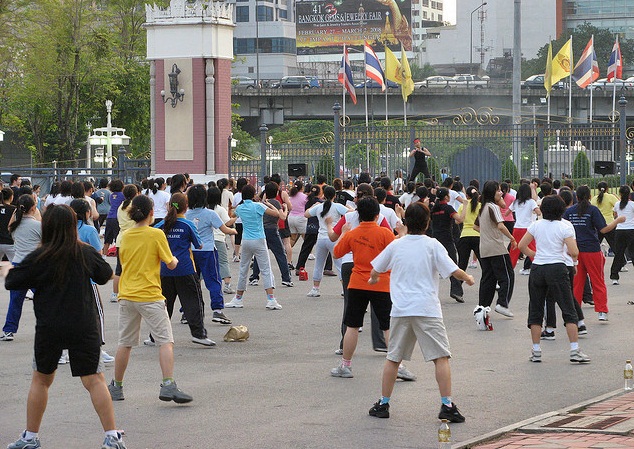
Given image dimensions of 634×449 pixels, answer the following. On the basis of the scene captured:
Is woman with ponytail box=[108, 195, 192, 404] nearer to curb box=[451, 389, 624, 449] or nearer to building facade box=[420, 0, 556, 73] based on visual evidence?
curb box=[451, 389, 624, 449]

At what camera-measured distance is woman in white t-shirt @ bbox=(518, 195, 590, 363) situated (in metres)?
11.4

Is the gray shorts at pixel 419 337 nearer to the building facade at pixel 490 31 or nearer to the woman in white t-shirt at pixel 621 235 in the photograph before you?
the woman in white t-shirt at pixel 621 235

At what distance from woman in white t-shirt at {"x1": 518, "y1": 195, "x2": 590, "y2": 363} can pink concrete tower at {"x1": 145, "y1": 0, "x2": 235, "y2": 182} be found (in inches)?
826

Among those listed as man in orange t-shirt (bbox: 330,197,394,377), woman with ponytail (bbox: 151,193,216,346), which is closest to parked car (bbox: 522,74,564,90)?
woman with ponytail (bbox: 151,193,216,346)

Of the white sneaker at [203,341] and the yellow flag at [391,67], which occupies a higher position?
the yellow flag at [391,67]

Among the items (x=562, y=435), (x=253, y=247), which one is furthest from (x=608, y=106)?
(x=562, y=435)

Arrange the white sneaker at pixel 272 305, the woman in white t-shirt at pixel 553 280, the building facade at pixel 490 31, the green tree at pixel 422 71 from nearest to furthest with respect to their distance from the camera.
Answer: the woman in white t-shirt at pixel 553 280, the white sneaker at pixel 272 305, the building facade at pixel 490 31, the green tree at pixel 422 71

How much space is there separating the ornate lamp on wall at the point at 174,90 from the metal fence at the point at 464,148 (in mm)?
2266

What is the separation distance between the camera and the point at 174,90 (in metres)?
31.9

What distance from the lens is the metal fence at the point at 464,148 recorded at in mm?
30281

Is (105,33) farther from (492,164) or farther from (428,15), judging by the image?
(428,15)

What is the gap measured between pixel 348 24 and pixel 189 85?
10402 cm

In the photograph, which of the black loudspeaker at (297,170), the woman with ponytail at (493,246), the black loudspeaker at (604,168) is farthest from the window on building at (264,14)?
the woman with ponytail at (493,246)

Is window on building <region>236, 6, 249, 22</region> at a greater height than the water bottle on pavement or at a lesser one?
greater
